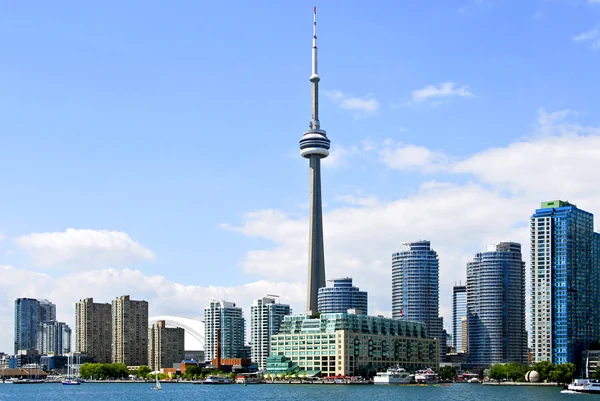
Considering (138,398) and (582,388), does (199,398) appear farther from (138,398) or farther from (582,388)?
(582,388)

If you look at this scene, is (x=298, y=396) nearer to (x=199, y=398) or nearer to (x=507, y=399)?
(x=199, y=398)

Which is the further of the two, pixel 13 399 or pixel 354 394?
pixel 13 399

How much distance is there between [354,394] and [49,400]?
64.5 metres

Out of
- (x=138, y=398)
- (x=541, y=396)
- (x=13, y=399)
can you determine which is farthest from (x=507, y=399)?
(x=13, y=399)

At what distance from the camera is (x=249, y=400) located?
561ft

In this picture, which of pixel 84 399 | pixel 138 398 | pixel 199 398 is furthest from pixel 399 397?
pixel 84 399

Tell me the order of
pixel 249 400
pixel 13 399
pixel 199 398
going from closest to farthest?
1. pixel 249 400
2. pixel 199 398
3. pixel 13 399

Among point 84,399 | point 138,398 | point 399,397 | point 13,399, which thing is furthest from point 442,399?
point 13,399

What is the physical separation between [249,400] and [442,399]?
121 ft

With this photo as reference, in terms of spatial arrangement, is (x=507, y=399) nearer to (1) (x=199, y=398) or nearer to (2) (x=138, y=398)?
(1) (x=199, y=398)

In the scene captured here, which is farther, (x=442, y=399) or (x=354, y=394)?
(x=354, y=394)

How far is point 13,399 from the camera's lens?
199000 millimetres

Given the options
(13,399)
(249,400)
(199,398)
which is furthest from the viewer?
(13,399)

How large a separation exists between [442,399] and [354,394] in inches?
839
